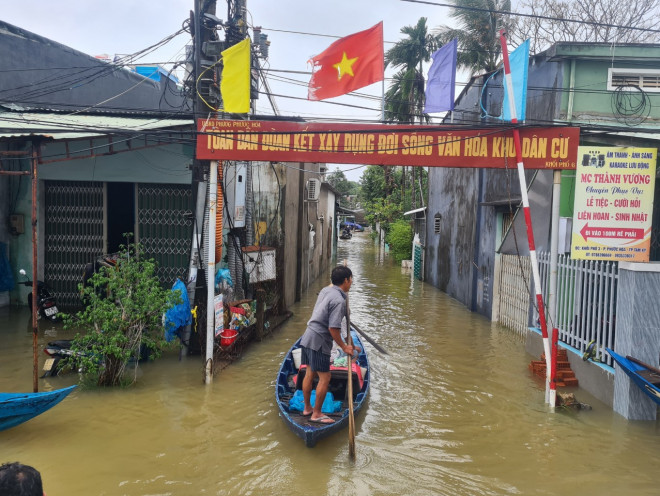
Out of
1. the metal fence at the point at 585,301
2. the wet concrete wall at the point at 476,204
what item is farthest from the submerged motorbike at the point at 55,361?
the wet concrete wall at the point at 476,204

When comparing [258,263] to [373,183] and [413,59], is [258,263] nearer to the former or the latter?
[413,59]

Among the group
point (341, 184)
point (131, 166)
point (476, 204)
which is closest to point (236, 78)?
→ point (131, 166)

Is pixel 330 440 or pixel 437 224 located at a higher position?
pixel 437 224

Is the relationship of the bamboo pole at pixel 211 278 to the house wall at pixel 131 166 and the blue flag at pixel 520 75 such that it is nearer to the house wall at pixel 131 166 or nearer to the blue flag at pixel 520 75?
the house wall at pixel 131 166

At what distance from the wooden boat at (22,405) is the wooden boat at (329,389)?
2.46 meters

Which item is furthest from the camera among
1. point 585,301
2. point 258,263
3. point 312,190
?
point 312,190

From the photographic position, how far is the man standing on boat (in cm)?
541

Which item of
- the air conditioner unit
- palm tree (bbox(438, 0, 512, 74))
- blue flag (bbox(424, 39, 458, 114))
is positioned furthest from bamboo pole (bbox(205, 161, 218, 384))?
palm tree (bbox(438, 0, 512, 74))

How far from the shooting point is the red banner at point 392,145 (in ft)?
22.1

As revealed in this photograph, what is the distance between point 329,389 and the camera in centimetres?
643

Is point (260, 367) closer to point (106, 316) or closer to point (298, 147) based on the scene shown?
point (106, 316)

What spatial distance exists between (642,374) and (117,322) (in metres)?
6.64

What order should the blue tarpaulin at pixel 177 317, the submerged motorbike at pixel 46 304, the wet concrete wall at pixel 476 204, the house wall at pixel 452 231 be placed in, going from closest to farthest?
the blue tarpaulin at pixel 177 317 < the submerged motorbike at pixel 46 304 < the wet concrete wall at pixel 476 204 < the house wall at pixel 452 231

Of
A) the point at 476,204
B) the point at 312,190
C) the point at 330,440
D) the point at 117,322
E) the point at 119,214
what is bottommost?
the point at 330,440
